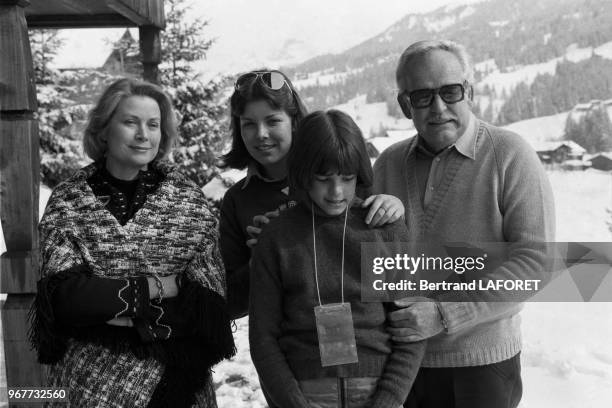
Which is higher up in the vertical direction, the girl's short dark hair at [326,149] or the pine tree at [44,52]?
the pine tree at [44,52]

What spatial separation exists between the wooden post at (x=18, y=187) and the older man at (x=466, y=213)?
7.03 feet

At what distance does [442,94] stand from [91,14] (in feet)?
14.5

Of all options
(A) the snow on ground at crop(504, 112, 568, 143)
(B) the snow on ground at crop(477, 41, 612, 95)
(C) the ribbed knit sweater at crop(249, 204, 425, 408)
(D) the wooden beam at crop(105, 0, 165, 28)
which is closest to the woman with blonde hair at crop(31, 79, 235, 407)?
(C) the ribbed knit sweater at crop(249, 204, 425, 408)

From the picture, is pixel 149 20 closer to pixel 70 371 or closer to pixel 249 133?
pixel 249 133

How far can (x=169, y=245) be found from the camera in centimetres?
189

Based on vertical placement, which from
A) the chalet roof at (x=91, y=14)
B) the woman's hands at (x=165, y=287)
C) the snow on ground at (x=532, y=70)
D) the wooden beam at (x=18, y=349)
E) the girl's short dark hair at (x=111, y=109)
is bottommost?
the wooden beam at (x=18, y=349)

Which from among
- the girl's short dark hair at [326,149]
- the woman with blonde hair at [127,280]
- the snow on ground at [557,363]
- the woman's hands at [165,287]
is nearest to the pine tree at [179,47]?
the snow on ground at [557,363]

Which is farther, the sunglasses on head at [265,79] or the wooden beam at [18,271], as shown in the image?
the wooden beam at [18,271]

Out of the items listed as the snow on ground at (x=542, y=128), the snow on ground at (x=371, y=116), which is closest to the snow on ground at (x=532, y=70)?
the snow on ground at (x=542, y=128)

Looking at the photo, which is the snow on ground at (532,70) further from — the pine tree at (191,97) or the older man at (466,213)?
the older man at (466,213)

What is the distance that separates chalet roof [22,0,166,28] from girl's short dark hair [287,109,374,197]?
11.1 feet

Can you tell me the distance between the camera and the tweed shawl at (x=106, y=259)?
1805 millimetres

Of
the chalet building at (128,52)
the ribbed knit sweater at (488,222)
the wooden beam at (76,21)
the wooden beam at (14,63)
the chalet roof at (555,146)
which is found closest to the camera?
the ribbed knit sweater at (488,222)

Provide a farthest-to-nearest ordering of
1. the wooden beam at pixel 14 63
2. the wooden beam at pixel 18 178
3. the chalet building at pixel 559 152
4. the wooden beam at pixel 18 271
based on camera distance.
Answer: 1. the chalet building at pixel 559 152
2. the wooden beam at pixel 18 271
3. the wooden beam at pixel 18 178
4. the wooden beam at pixel 14 63
